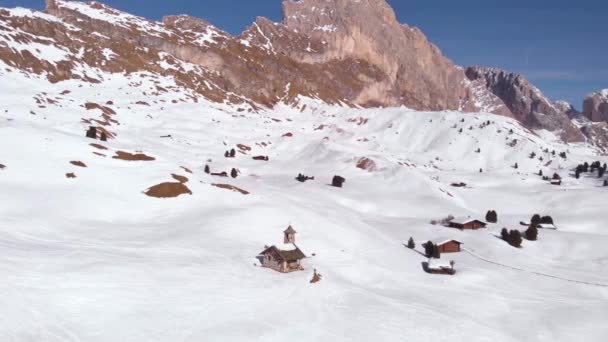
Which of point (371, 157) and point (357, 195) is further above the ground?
point (371, 157)

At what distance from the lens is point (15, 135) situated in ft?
218

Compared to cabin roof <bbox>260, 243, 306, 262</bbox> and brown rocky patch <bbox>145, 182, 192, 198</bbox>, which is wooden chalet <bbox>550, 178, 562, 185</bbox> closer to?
cabin roof <bbox>260, 243, 306, 262</bbox>

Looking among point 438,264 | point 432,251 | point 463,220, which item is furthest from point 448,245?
point 463,220

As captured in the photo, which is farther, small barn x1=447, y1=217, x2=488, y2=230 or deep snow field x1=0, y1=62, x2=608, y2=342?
small barn x1=447, y1=217, x2=488, y2=230

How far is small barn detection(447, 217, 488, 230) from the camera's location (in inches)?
2830

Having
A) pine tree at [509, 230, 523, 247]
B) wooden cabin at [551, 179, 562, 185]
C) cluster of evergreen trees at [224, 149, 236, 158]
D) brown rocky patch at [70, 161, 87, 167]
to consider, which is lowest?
pine tree at [509, 230, 523, 247]

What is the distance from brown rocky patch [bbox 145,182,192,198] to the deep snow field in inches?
55.0

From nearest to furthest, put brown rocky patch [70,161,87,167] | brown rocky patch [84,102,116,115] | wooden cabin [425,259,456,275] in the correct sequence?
wooden cabin [425,259,456,275]
brown rocky patch [70,161,87,167]
brown rocky patch [84,102,116,115]

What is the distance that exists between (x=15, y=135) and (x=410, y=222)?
58818 mm

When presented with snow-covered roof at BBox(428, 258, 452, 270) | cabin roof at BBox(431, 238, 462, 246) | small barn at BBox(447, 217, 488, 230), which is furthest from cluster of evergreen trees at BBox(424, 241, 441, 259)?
small barn at BBox(447, 217, 488, 230)

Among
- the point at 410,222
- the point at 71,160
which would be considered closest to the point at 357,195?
the point at 410,222

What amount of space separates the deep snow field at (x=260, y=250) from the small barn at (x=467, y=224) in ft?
6.47

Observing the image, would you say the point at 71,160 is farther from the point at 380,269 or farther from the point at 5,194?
the point at 380,269

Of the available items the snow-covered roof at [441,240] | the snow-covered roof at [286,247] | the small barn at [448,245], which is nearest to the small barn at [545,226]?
the snow-covered roof at [441,240]
